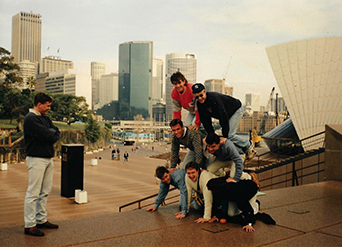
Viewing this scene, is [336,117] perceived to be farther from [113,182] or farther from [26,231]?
[26,231]

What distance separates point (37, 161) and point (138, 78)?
179868 mm

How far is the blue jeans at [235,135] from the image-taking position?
450 cm

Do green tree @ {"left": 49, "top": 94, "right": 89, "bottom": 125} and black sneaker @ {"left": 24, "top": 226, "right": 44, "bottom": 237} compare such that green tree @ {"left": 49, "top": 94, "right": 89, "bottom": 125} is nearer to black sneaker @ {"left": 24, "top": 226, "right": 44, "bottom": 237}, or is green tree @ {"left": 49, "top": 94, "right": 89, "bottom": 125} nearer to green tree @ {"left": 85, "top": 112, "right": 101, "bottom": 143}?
green tree @ {"left": 85, "top": 112, "right": 101, "bottom": 143}

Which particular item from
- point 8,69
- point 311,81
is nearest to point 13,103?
point 8,69

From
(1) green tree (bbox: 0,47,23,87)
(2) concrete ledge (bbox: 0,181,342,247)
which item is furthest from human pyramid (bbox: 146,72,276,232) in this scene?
(1) green tree (bbox: 0,47,23,87)

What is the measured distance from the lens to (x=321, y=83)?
19.6 m

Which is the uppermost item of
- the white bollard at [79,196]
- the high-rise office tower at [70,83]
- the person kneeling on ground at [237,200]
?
the high-rise office tower at [70,83]

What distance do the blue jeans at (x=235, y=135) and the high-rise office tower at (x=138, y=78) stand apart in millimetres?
176988

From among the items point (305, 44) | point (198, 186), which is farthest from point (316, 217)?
point (305, 44)

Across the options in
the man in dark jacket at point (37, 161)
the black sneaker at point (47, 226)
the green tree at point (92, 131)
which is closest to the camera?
the man in dark jacket at point (37, 161)

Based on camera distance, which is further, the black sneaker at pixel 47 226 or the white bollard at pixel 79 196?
the white bollard at pixel 79 196

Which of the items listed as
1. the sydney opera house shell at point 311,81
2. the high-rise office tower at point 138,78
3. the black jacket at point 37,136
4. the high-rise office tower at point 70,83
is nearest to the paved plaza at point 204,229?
the black jacket at point 37,136

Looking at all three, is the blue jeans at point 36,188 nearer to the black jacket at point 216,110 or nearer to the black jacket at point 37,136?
the black jacket at point 37,136

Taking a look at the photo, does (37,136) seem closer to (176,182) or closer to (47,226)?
(47,226)
